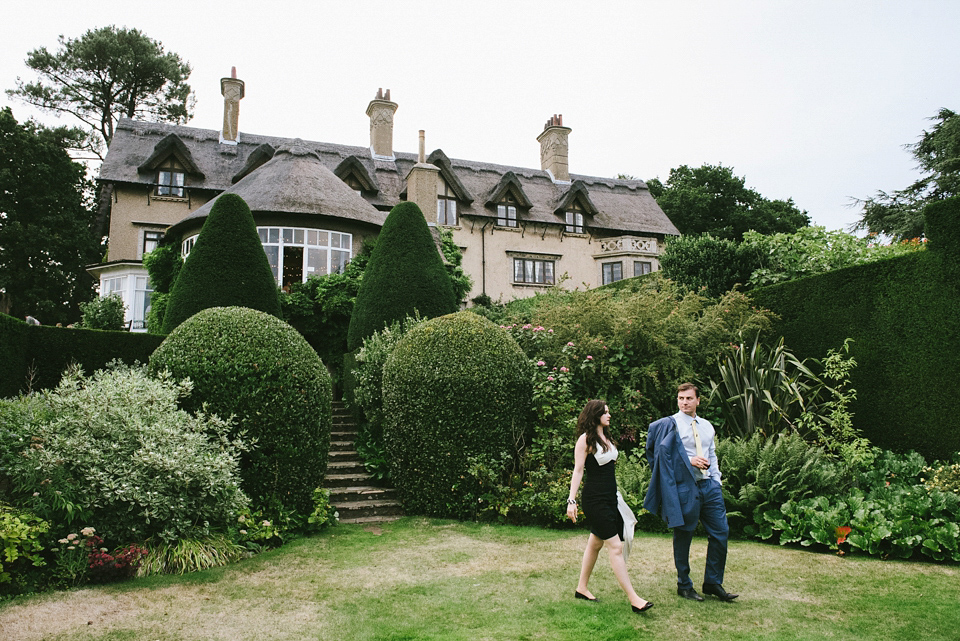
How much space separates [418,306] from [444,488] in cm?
585

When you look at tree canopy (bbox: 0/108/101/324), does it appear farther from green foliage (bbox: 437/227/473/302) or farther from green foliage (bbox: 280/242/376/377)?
green foliage (bbox: 437/227/473/302)

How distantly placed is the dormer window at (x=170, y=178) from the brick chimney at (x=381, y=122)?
8.03m

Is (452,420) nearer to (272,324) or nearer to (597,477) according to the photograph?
(272,324)

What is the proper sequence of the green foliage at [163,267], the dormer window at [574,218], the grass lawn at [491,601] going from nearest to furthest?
1. the grass lawn at [491,601]
2. the green foliage at [163,267]
3. the dormer window at [574,218]

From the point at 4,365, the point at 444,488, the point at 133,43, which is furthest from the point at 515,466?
the point at 133,43

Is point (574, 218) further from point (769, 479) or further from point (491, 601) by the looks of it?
point (491, 601)

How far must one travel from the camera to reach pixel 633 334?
1075cm

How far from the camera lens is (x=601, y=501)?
16.5ft

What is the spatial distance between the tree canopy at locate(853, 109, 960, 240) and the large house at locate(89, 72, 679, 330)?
30.5ft

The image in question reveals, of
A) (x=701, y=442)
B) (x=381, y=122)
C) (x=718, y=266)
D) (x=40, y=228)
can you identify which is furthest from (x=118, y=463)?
(x=40, y=228)

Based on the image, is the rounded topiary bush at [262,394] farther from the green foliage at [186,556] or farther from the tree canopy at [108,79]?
the tree canopy at [108,79]

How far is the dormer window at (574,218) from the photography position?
29750mm

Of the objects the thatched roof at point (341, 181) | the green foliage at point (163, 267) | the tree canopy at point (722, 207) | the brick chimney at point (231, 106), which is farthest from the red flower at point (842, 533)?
the tree canopy at point (722, 207)

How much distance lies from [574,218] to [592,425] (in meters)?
25.6
